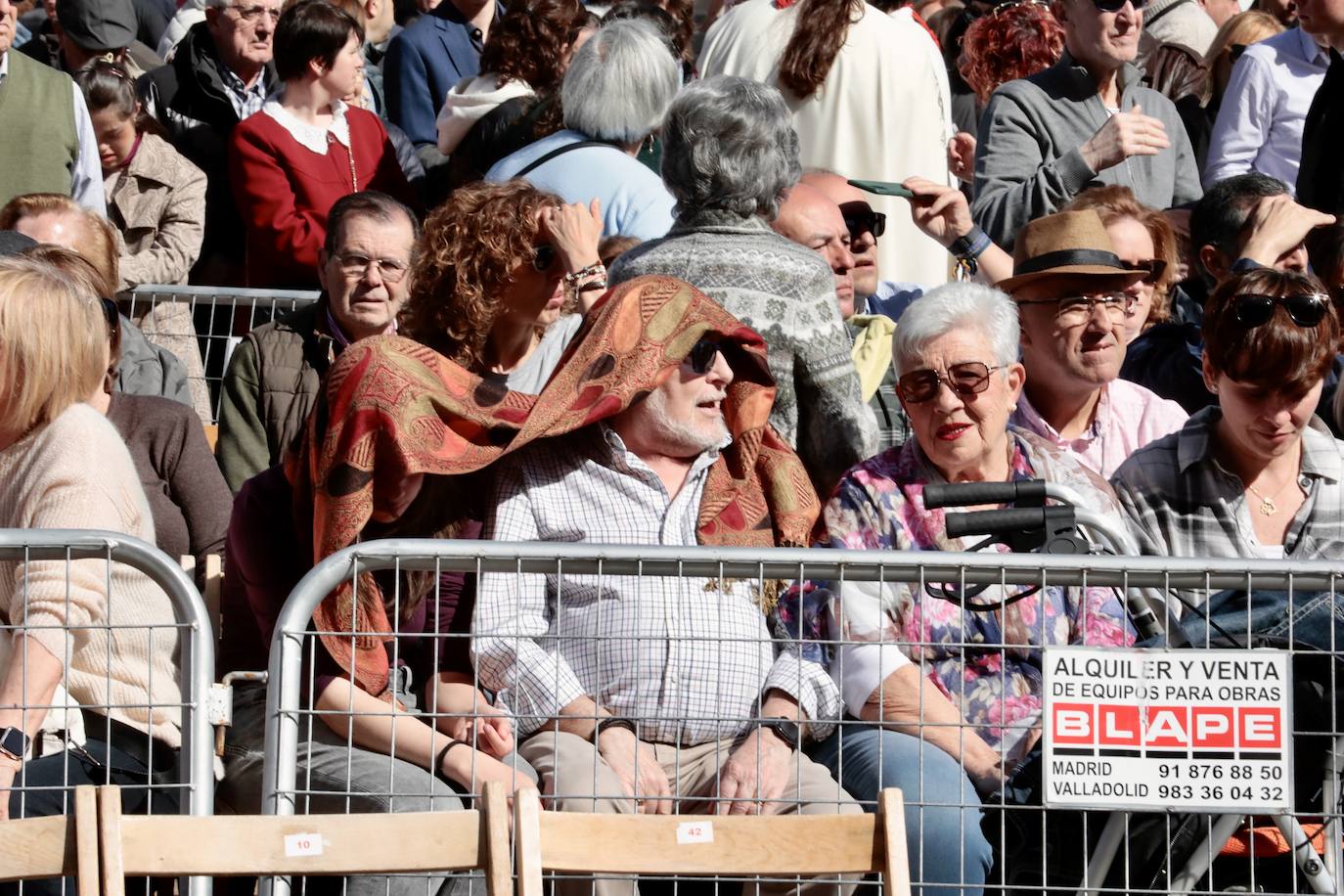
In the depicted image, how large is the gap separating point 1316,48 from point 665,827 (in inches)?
219

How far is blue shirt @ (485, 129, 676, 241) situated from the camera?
669 centimetres

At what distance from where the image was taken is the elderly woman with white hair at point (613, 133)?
670cm

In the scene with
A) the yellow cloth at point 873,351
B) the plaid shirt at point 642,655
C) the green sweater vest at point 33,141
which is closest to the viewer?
the plaid shirt at point 642,655

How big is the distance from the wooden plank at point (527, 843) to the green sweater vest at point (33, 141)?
4.62 m

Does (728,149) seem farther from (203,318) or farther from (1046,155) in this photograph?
(203,318)

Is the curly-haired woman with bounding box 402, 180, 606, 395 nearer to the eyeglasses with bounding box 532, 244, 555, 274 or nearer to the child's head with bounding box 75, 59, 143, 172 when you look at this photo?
the eyeglasses with bounding box 532, 244, 555, 274

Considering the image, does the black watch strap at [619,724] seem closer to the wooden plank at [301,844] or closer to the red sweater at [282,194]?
the wooden plank at [301,844]

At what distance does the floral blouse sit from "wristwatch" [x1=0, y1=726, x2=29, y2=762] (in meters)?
1.51

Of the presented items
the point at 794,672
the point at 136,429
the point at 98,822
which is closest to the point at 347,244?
the point at 136,429

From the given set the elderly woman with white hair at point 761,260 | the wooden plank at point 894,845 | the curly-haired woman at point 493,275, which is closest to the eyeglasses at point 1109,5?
the elderly woman with white hair at point 761,260

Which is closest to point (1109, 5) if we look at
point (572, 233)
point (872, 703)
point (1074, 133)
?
point (1074, 133)

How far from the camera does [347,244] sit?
6.48 metres

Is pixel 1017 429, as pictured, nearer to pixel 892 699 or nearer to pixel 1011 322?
pixel 1011 322

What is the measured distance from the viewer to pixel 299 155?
25.9ft
